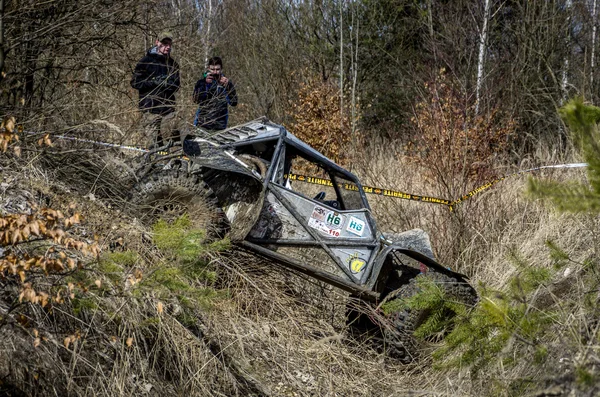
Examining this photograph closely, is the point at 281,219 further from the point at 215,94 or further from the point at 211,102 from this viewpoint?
the point at 215,94

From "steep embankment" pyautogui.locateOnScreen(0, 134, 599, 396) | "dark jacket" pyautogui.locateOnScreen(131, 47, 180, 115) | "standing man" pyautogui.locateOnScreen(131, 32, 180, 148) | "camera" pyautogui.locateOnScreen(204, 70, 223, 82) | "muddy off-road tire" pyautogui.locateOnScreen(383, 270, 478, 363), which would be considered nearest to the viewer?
"steep embankment" pyautogui.locateOnScreen(0, 134, 599, 396)

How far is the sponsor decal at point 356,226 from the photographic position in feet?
22.4

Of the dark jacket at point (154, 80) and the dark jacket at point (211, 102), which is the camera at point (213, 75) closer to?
the dark jacket at point (211, 102)

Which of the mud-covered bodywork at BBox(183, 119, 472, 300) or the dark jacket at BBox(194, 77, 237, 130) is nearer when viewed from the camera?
the mud-covered bodywork at BBox(183, 119, 472, 300)

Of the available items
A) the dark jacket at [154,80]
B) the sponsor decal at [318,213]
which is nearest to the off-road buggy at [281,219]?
the sponsor decal at [318,213]

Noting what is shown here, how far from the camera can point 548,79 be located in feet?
58.7

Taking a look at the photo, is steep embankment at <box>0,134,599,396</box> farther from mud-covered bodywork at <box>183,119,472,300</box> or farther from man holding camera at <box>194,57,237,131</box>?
man holding camera at <box>194,57,237,131</box>

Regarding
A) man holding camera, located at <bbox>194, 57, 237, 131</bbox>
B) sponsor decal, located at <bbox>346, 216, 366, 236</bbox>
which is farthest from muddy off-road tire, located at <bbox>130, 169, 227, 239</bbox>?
man holding camera, located at <bbox>194, 57, 237, 131</bbox>

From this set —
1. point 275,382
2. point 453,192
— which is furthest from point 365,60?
point 275,382

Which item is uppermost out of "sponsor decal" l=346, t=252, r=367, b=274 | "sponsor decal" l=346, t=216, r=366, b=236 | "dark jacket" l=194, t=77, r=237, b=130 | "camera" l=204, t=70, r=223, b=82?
"camera" l=204, t=70, r=223, b=82

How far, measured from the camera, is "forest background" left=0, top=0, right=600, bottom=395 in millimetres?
4152

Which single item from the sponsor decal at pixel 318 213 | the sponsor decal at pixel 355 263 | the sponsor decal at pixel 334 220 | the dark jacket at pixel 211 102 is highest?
the dark jacket at pixel 211 102

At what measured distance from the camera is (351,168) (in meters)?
11.2

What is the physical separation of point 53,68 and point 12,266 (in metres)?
4.19
